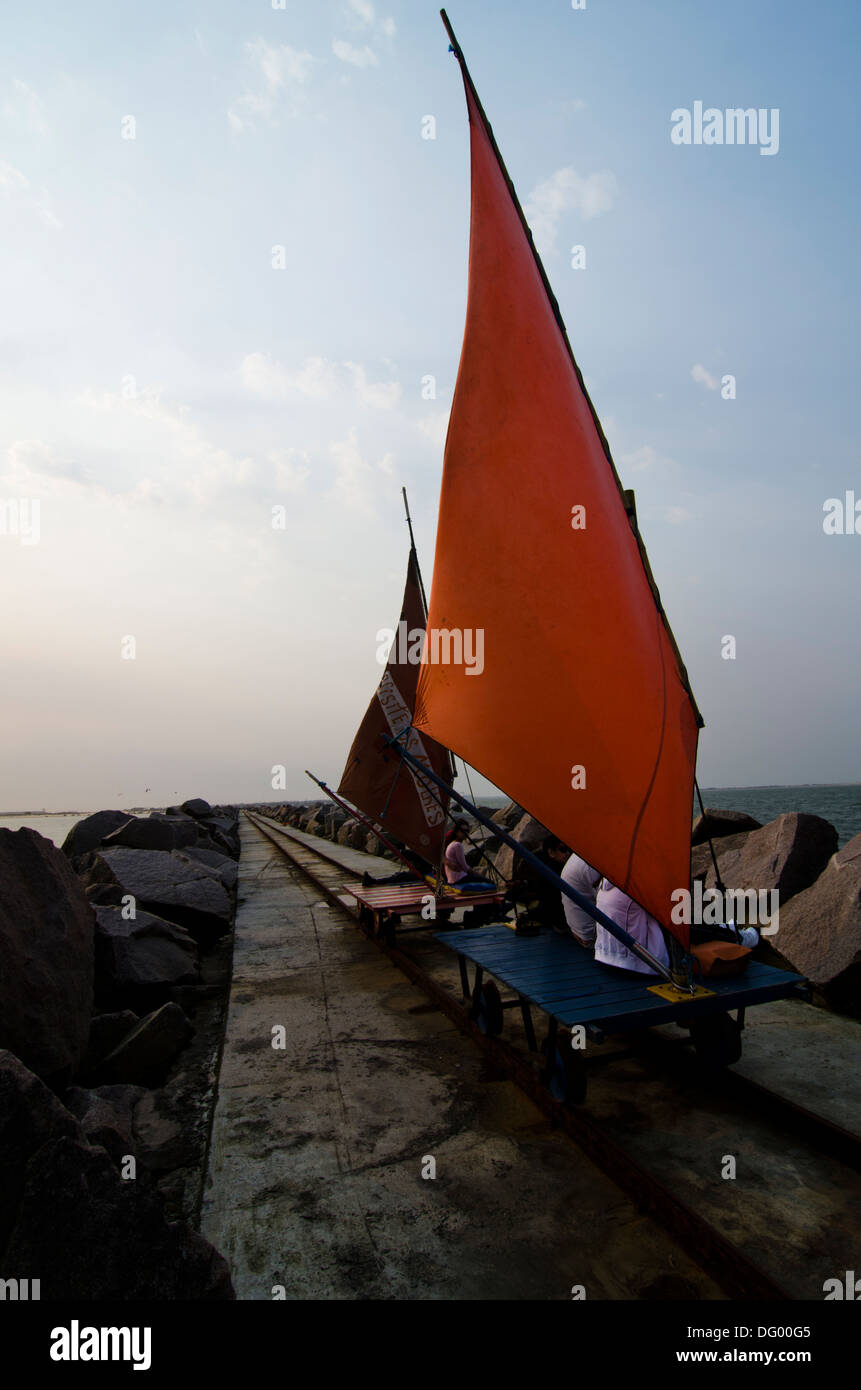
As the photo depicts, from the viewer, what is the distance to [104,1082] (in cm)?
533

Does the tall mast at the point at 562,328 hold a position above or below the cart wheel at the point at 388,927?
above

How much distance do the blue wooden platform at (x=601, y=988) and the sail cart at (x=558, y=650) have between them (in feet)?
0.07

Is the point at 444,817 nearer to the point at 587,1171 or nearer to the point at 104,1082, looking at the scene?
the point at 104,1082

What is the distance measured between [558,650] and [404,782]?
700 centimetres

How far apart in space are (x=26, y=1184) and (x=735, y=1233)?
10.4ft

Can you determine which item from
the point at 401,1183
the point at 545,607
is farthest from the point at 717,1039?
the point at 545,607

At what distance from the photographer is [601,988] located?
→ 4680 millimetres

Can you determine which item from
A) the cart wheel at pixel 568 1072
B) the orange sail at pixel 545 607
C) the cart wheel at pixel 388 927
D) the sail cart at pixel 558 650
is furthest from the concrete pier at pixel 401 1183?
the cart wheel at pixel 388 927

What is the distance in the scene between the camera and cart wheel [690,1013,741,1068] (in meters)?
4.74

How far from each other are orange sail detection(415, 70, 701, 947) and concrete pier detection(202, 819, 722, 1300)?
1730mm

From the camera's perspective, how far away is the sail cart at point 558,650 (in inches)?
177

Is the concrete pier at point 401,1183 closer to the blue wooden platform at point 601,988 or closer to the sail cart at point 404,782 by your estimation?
the blue wooden platform at point 601,988

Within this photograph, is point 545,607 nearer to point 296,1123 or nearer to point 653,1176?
point 653,1176
